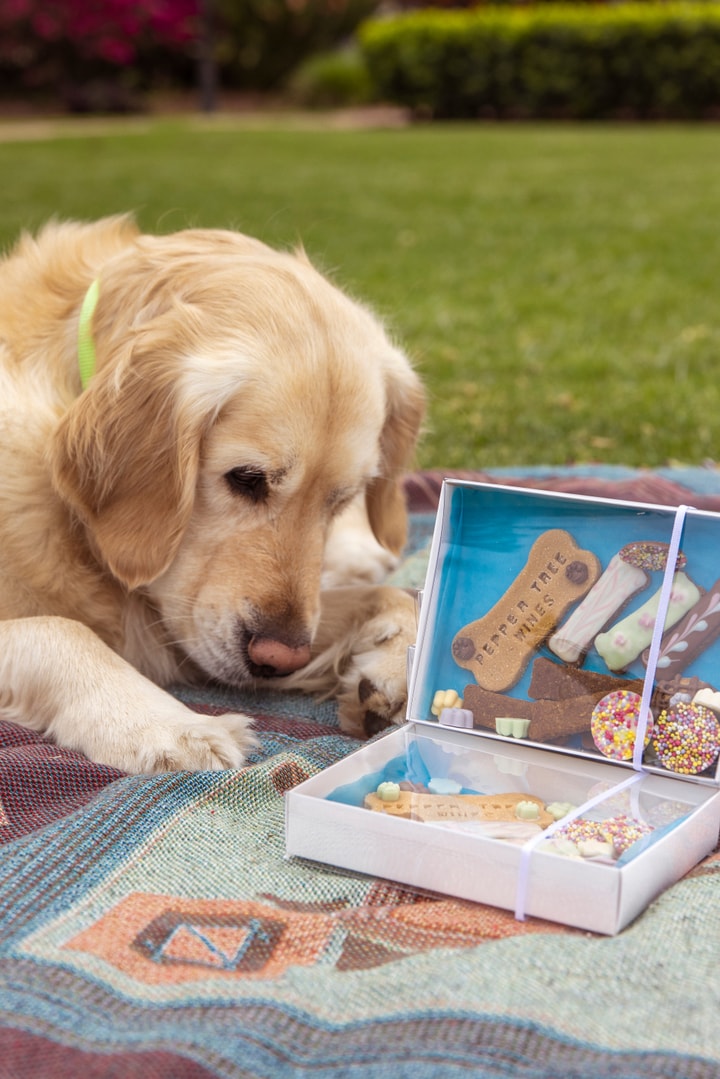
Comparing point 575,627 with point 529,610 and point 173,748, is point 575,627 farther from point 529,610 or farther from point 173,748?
point 173,748

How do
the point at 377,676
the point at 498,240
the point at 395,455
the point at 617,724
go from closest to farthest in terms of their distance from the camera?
the point at 617,724
the point at 377,676
the point at 395,455
the point at 498,240

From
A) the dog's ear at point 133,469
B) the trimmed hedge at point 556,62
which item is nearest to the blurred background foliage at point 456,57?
the trimmed hedge at point 556,62

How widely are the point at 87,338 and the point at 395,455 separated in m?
0.97

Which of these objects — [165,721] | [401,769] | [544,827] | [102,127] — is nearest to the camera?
[544,827]

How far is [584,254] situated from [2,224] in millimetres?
4624

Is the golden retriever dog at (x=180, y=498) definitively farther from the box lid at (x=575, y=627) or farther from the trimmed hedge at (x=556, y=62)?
the trimmed hedge at (x=556, y=62)

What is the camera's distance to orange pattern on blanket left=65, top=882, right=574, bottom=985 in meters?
1.90

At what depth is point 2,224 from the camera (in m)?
9.90

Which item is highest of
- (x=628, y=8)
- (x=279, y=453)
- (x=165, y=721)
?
(x=628, y=8)

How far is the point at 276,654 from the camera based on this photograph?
286 cm

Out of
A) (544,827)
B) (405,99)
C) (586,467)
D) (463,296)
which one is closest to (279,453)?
(544,827)

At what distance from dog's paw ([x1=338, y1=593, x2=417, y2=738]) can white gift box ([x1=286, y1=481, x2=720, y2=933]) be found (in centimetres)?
28

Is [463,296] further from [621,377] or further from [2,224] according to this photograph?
[2,224]

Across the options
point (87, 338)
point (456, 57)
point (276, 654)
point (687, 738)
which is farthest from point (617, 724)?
point (456, 57)
